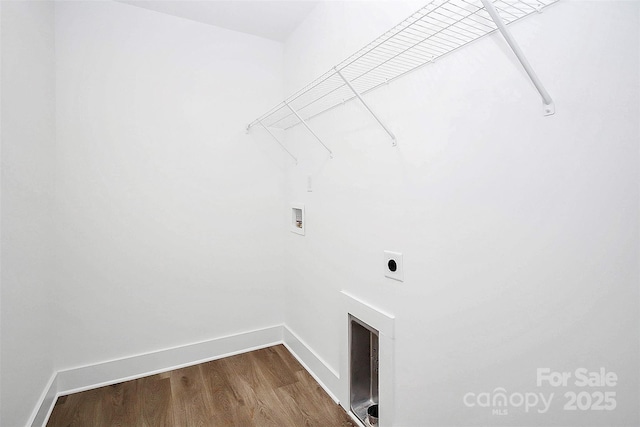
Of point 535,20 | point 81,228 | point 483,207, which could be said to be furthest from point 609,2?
point 81,228

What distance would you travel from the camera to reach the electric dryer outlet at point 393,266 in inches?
54.4

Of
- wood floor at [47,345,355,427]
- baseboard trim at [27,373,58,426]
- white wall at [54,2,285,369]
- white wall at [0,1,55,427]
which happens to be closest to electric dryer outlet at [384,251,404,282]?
wood floor at [47,345,355,427]

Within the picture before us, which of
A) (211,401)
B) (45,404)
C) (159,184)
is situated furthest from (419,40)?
(45,404)

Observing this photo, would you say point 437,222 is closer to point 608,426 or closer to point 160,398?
point 608,426

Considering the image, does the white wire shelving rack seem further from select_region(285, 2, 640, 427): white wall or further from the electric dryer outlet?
the electric dryer outlet

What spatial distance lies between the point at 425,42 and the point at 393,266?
95 centimetres

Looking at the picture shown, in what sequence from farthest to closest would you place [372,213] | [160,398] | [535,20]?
[160,398] < [372,213] < [535,20]

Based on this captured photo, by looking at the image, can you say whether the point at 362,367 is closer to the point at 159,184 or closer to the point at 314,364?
the point at 314,364

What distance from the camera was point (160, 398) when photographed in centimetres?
187

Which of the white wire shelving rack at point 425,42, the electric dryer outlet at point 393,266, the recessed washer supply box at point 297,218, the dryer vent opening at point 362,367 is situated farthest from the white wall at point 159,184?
the electric dryer outlet at point 393,266

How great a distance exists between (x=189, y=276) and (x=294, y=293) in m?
0.80

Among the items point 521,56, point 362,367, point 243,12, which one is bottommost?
point 362,367

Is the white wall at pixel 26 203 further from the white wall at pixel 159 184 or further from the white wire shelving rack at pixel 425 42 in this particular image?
the white wire shelving rack at pixel 425 42

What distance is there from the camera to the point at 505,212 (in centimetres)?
99
